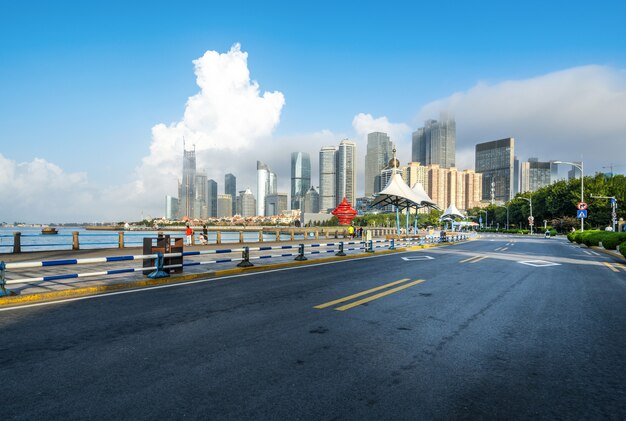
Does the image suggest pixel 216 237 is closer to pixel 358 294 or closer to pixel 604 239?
pixel 604 239

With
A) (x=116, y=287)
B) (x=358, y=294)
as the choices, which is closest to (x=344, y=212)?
(x=358, y=294)

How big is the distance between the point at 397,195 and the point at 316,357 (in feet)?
123

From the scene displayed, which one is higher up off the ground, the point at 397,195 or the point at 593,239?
the point at 397,195

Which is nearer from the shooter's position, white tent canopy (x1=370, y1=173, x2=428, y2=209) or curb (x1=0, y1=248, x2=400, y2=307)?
curb (x1=0, y1=248, x2=400, y2=307)

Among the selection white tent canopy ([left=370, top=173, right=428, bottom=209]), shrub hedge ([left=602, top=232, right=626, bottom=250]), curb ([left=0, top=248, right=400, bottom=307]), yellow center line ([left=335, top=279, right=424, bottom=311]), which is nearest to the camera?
yellow center line ([left=335, top=279, right=424, bottom=311])

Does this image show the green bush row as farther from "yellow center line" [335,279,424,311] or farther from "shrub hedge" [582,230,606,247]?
"yellow center line" [335,279,424,311]

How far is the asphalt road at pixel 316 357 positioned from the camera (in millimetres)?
3420

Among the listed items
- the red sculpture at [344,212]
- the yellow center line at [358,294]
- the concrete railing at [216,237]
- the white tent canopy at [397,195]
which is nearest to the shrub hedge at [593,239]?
the white tent canopy at [397,195]

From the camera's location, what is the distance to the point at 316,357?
462cm

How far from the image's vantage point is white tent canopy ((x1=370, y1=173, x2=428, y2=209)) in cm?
4112

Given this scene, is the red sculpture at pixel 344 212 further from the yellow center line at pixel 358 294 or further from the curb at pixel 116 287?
the yellow center line at pixel 358 294

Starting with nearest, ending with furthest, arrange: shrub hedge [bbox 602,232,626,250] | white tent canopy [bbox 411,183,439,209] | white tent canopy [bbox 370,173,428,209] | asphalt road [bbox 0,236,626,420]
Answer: asphalt road [bbox 0,236,626,420] < shrub hedge [bbox 602,232,626,250] < white tent canopy [bbox 370,173,428,209] < white tent canopy [bbox 411,183,439,209]

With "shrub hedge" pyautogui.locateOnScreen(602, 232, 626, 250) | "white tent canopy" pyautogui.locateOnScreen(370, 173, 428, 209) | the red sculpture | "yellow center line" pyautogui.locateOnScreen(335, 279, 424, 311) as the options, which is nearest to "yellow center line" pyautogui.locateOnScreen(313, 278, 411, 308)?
"yellow center line" pyautogui.locateOnScreen(335, 279, 424, 311)

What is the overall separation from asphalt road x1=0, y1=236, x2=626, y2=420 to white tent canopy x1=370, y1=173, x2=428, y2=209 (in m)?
32.8
